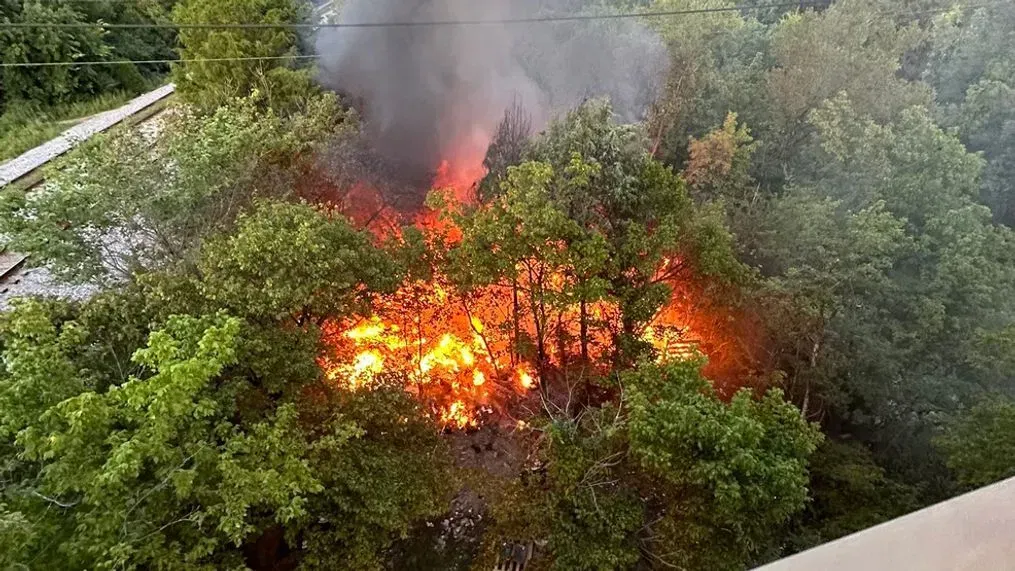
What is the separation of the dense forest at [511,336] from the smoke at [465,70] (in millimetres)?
2296

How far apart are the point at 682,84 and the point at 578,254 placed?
11466 millimetres

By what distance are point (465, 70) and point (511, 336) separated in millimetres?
11406

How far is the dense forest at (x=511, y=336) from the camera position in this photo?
7.25 metres

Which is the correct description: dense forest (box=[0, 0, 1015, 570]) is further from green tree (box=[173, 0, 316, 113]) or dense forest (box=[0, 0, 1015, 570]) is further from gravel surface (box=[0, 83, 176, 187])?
gravel surface (box=[0, 83, 176, 187])

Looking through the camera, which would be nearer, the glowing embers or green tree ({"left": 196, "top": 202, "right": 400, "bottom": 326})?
green tree ({"left": 196, "top": 202, "right": 400, "bottom": 326})

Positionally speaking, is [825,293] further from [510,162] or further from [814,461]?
[510,162]

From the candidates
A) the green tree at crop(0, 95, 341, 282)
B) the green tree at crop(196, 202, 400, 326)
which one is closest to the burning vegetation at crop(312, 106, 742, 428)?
the green tree at crop(196, 202, 400, 326)

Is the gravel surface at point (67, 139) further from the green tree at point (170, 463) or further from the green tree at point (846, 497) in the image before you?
the green tree at point (846, 497)

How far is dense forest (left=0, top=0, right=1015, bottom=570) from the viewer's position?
725cm

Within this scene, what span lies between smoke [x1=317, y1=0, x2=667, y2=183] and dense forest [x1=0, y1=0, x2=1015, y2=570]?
2296 millimetres

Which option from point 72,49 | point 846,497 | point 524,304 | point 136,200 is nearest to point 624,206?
point 524,304

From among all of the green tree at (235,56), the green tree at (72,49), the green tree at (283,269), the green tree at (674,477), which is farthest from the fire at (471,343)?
the green tree at (72,49)

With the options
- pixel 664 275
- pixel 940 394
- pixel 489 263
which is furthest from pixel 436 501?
pixel 940 394

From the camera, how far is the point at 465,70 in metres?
20.1
